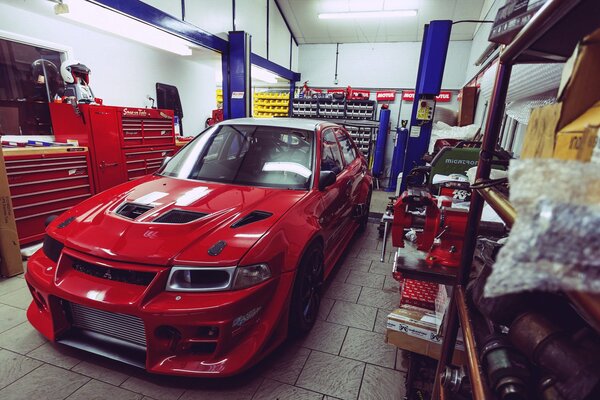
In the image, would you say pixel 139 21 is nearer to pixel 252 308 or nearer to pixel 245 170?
pixel 245 170

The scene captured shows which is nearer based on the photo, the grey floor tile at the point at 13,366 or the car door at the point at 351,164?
the grey floor tile at the point at 13,366

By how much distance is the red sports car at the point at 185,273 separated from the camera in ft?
4.51

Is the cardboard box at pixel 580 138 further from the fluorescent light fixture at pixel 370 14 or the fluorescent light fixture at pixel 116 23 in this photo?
the fluorescent light fixture at pixel 370 14

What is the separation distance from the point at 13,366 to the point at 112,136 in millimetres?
2854

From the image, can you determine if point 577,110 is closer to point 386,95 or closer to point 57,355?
point 57,355

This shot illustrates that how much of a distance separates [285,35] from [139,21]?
546cm

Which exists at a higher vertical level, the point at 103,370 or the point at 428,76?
the point at 428,76

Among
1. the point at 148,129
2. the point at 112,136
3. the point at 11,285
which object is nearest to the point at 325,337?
the point at 11,285

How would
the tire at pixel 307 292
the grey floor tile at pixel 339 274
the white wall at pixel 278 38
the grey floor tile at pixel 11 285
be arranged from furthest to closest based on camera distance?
the white wall at pixel 278 38 < the grey floor tile at pixel 339 274 < the grey floor tile at pixel 11 285 < the tire at pixel 307 292

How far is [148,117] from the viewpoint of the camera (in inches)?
170

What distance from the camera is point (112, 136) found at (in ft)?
12.3

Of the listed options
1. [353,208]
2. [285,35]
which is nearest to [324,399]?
[353,208]

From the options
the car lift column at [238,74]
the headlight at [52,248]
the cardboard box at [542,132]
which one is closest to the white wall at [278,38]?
the car lift column at [238,74]

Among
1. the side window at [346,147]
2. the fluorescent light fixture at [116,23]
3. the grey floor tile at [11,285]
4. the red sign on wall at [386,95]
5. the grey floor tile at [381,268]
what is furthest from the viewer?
the red sign on wall at [386,95]
